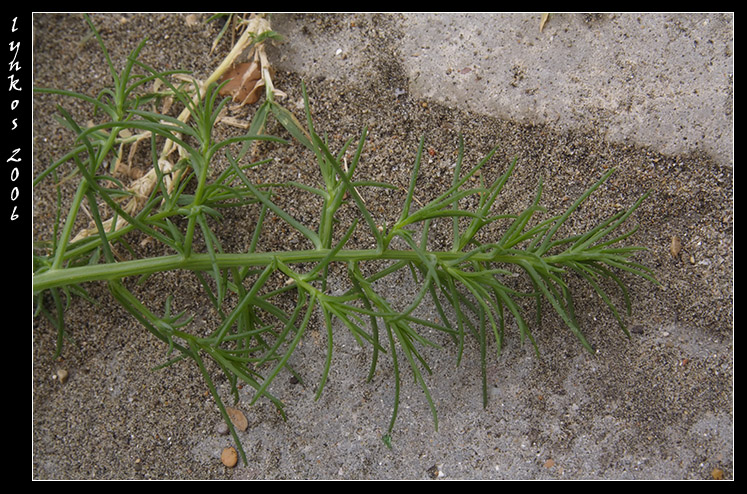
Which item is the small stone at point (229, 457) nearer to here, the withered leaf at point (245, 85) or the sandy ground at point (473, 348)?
the sandy ground at point (473, 348)

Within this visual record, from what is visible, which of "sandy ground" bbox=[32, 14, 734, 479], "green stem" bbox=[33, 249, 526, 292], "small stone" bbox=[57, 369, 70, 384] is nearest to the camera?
"green stem" bbox=[33, 249, 526, 292]

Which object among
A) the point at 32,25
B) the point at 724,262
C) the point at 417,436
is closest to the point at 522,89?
the point at 724,262

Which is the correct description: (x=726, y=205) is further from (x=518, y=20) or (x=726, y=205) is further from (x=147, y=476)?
(x=147, y=476)

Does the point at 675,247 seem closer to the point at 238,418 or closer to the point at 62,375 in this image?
the point at 238,418

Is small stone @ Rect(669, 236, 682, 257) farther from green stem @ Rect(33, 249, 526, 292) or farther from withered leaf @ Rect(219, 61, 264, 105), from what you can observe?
withered leaf @ Rect(219, 61, 264, 105)

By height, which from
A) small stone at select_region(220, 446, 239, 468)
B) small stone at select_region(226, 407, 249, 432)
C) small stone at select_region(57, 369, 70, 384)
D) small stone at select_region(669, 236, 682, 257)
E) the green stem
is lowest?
small stone at select_region(220, 446, 239, 468)

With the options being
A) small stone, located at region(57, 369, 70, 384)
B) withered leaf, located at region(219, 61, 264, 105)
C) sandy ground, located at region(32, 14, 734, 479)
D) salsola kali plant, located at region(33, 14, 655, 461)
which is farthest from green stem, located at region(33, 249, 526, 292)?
withered leaf, located at region(219, 61, 264, 105)

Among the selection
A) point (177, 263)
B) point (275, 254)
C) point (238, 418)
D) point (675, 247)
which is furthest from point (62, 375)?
point (675, 247)
